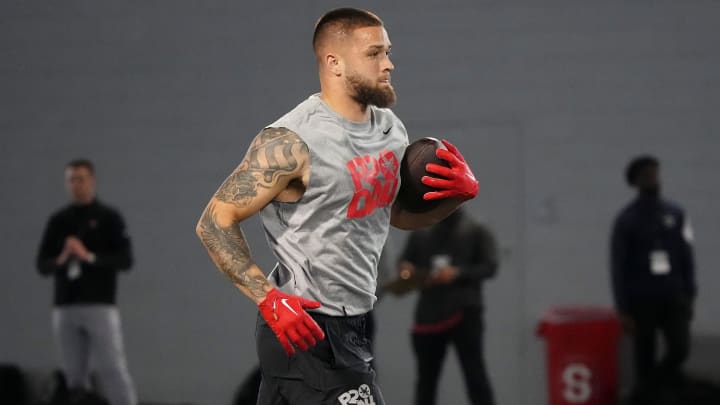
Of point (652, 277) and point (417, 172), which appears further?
point (652, 277)

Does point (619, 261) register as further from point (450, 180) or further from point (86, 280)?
point (450, 180)

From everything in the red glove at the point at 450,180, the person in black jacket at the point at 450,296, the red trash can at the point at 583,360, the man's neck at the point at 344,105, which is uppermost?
the man's neck at the point at 344,105

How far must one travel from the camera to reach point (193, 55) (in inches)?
238

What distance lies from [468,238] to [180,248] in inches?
72.0

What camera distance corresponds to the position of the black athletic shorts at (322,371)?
229 centimetres

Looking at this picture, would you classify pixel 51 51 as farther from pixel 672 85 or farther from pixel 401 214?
pixel 401 214

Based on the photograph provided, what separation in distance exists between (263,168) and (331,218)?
0.63 feet

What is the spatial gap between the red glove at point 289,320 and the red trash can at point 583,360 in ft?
11.5

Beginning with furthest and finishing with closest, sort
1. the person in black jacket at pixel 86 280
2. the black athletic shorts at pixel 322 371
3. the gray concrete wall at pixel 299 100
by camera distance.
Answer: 1. the gray concrete wall at pixel 299 100
2. the person in black jacket at pixel 86 280
3. the black athletic shorts at pixel 322 371

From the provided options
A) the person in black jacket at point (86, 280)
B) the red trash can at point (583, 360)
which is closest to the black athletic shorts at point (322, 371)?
the person in black jacket at point (86, 280)

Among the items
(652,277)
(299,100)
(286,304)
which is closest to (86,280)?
(299,100)

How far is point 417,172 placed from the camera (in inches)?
97.6

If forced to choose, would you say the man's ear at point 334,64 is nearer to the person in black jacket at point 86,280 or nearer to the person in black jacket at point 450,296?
the person in black jacket at point 450,296

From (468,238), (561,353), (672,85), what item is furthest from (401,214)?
(672,85)
